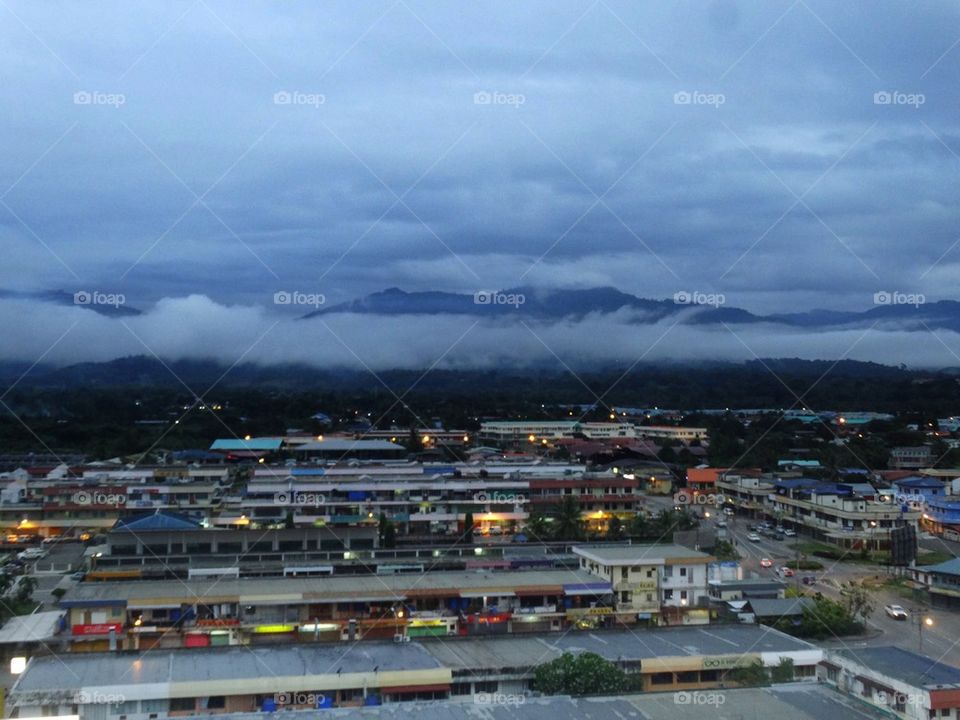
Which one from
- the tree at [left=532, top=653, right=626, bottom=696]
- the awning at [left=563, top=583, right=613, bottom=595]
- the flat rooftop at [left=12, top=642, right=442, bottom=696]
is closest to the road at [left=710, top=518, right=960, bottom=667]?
the awning at [left=563, top=583, right=613, bottom=595]

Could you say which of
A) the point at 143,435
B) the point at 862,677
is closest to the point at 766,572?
the point at 862,677

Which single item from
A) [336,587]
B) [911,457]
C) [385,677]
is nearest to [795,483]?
[911,457]

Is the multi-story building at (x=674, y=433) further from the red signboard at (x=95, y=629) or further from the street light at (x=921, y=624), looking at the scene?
the red signboard at (x=95, y=629)

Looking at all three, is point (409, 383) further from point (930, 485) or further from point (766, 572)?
point (766, 572)

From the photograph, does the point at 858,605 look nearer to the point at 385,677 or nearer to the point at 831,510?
the point at 385,677

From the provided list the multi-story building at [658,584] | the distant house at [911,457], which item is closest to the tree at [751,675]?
the multi-story building at [658,584]

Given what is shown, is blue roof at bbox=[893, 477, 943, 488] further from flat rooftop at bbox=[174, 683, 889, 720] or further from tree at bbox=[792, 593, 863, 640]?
flat rooftop at bbox=[174, 683, 889, 720]

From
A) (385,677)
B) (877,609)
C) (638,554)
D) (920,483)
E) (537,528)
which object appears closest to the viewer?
(385,677)
